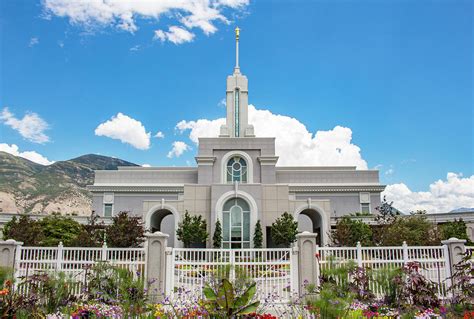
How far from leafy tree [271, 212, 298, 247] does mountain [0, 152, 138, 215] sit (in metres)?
57.2

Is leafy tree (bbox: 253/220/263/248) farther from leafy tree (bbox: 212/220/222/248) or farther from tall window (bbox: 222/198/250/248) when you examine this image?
leafy tree (bbox: 212/220/222/248)

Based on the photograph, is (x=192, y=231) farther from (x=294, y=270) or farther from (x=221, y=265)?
(x=294, y=270)

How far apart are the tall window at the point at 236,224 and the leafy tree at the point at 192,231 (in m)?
1.58

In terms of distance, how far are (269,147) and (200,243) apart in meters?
8.86

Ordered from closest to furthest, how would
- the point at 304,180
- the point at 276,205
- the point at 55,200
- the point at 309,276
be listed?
the point at 309,276
the point at 276,205
the point at 304,180
the point at 55,200

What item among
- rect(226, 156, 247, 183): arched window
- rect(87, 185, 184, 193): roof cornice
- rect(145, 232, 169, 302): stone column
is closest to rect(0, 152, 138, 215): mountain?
rect(87, 185, 184, 193): roof cornice

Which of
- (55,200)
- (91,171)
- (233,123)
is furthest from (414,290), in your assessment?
(91,171)

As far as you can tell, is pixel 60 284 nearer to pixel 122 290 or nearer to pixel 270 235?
pixel 122 290

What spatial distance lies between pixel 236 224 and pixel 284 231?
11.3 feet

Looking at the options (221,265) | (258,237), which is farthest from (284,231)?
(221,265)

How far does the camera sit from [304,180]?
36.2m

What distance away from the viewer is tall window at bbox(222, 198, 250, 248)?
25.7 meters

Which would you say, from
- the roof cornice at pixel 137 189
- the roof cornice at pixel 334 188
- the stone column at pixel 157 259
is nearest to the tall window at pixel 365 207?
the roof cornice at pixel 334 188

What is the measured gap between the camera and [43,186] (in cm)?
8519
